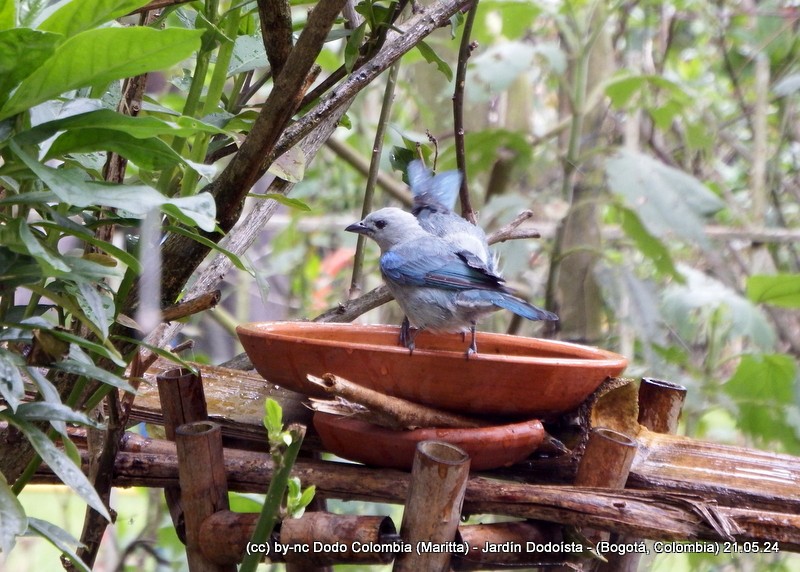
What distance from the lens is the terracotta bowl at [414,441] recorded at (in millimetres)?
1278

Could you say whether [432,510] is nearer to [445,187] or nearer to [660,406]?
[660,406]

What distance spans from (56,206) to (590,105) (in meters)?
2.49

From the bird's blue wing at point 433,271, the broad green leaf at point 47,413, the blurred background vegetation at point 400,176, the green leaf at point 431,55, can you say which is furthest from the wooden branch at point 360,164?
the broad green leaf at point 47,413

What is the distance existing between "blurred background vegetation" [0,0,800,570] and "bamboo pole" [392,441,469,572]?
394 mm

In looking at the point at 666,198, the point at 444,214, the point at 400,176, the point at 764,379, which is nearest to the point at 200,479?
the point at 444,214

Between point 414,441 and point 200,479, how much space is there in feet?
1.11

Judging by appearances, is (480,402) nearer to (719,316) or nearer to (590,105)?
(590,105)

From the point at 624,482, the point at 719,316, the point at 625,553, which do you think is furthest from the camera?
the point at 719,316

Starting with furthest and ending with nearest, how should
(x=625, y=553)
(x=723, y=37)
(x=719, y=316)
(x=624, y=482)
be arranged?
(x=723, y=37) < (x=719, y=316) < (x=625, y=553) < (x=624, y=482)

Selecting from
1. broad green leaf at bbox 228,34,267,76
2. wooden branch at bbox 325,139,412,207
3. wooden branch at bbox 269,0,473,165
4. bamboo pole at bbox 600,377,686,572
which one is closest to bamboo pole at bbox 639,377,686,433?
bamboo pole at bbox 600,377,686,572

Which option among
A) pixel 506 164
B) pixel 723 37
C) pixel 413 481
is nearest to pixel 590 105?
pixel 506 164

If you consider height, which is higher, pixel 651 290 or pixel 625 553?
pixel 651 290

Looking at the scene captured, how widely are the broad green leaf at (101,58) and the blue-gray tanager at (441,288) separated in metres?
0.98

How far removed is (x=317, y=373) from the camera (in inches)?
53.6
